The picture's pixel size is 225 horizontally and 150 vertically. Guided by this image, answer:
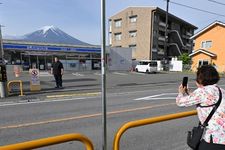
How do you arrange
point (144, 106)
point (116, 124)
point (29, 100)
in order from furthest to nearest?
1. point (29, 100)
2. point (144, 106)
3. point (116, 124)

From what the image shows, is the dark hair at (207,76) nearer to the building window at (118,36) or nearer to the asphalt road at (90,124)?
the asphalt road at (90,124)

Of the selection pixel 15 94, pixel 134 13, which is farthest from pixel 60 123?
pixel 134 13

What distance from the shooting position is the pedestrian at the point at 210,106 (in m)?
2.25

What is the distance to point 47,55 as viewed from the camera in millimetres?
29906

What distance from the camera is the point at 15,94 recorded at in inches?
427

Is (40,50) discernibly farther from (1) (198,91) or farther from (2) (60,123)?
(1) (198,91)

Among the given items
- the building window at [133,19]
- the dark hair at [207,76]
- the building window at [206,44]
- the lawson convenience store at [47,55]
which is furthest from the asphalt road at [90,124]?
the building window at [133,19]

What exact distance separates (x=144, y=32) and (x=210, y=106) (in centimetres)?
4339

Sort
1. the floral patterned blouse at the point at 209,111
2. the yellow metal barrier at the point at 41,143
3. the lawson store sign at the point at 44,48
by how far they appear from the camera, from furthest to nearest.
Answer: the lawson store sign at the point at 44,48
the floral patterned blouse at the point at 209,111
the yellow metal barrier at the point at 41,143

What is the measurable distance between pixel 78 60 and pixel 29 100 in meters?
22.8

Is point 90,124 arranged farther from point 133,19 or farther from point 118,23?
point 118,23

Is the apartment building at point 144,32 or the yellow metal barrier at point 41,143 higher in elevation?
the apartment building at point 144,32

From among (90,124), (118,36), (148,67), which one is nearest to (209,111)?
(90,124)

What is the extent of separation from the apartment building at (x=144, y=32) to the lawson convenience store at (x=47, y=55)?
1414 cm
